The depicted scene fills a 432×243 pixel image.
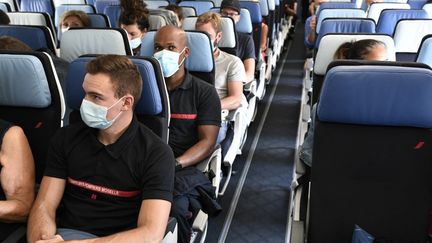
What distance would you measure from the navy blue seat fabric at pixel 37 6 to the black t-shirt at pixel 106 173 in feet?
15.6

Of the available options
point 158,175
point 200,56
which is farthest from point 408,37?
point 158,175

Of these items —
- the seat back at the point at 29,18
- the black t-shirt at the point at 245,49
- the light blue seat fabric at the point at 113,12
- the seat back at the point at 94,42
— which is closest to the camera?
the seat back at the point at 94,42

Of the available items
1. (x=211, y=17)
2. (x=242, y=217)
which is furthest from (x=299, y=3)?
(x=242, y=217)

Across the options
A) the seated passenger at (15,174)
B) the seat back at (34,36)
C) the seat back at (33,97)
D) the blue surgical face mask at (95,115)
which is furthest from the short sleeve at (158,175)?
the seat back at (34,36)

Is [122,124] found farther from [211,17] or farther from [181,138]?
[211,17]

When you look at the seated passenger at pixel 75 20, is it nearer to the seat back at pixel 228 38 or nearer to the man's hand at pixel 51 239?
the seat back at pixel 228 38

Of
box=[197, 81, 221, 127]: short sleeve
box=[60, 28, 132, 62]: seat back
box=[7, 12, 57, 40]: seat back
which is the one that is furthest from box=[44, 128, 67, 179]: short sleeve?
box=[7, 12, 57, 40]: seat back

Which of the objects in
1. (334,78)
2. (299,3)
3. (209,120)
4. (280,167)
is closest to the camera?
(334,78)

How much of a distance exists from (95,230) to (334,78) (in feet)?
3.29

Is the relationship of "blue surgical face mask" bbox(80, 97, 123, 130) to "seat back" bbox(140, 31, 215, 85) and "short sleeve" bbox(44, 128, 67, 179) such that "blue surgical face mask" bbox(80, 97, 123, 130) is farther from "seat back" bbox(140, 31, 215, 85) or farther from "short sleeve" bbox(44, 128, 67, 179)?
"seat back" bbox(140, 31, 215, 85)

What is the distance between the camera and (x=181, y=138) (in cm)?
242

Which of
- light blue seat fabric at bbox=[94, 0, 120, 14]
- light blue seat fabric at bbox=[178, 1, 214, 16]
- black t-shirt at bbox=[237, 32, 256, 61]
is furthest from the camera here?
light blue seat fabric at bbox=[94, 0, 120, 14]

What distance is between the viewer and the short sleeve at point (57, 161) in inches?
67.9

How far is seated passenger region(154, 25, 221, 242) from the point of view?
2361mm
